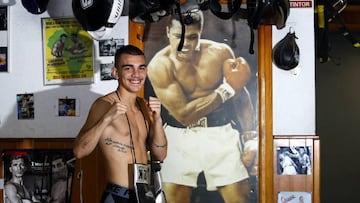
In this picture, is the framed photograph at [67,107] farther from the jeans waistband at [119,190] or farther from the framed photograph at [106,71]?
the jeans waistband at [119,190]

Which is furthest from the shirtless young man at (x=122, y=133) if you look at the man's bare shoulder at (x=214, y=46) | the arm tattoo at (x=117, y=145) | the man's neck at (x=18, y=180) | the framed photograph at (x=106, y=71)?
the man's neck at (x=18, y=180)

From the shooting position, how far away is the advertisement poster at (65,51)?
3484 mm

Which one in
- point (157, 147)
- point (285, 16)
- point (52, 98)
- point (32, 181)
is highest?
point (285, 16)

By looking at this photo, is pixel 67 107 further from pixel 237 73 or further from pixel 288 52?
pixel 288 52

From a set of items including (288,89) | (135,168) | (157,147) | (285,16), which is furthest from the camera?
(288,89)

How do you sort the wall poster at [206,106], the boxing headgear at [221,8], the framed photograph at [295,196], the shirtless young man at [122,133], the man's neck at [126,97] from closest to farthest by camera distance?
the shirtless young man at [122,133]
the man's neck at [126,97]
the boxing headgear at [221,8]
the framed photograph at [295,196]
the wall poster at [206,106]

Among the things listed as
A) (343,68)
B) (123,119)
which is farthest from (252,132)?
(343,68)

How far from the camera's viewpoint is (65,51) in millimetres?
3496

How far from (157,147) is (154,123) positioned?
6.6 inches

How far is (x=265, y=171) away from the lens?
340cm

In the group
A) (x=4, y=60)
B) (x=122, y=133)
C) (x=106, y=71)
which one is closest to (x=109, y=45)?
(x=106, y=71)

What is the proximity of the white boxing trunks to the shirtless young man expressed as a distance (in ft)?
1.75

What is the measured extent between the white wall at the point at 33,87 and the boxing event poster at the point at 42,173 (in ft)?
0.49

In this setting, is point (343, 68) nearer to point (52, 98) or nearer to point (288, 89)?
point (288, 89)
